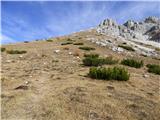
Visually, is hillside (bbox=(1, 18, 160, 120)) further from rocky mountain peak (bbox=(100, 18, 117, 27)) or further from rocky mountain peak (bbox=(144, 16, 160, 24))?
rocky mountain peak (bbox=(144, 16, 160, 24))

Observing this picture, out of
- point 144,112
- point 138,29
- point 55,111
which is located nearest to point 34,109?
point 55,111

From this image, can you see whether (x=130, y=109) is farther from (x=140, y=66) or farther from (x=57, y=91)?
(x=140, y=66)

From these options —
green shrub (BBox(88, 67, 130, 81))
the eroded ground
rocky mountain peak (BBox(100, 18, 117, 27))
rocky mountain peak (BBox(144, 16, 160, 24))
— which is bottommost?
the eroded ground

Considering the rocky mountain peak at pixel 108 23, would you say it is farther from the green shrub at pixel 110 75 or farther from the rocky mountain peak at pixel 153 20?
the green shrub at pixel 110 75

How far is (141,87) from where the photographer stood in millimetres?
12539

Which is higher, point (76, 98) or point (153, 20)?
point (153, 20)

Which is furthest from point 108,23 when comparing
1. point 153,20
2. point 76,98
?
point 76,98

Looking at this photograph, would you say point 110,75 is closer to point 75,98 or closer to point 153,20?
point 75,98

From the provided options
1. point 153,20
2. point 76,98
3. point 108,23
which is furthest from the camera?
point 153,20

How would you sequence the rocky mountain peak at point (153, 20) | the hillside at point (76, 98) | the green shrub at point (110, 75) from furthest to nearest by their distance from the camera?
1. the rocky mountain peak at point (153, 20)
2. the green shrub at point (110, 75)
3. the hillside at point (76, 98)

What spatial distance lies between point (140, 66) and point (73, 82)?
843 centimetres

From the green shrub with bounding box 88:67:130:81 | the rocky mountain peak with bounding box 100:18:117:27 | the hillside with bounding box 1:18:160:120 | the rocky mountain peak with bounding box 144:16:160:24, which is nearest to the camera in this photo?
the hillside with bounding box 1:18:160:120

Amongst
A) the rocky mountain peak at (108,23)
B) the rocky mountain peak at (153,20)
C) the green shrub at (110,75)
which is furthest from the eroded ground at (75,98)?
the rocky mountain peak at (153,20)

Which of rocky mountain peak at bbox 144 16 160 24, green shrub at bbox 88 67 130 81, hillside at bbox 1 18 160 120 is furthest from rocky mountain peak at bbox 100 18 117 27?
green shrub at bbox 88 67 130 81
